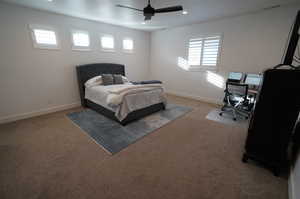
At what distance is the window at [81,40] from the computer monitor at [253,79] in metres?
4.82

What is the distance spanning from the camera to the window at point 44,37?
3.19 metres

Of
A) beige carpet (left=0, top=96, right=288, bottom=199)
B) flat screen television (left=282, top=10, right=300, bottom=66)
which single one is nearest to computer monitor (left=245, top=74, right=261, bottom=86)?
beige carpet (left=0, top=96, right=288, bottom=199)

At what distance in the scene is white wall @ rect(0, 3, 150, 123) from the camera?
9.66 ft

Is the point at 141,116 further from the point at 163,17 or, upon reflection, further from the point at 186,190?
the point at 163,17

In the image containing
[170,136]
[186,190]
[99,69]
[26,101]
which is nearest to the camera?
[186,190]

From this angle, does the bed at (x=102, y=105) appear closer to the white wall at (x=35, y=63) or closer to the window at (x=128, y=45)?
the white wall at (x=35, y=63)

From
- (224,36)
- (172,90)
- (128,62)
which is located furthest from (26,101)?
(224,36)

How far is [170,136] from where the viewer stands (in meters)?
2.59

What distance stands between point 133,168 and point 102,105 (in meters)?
1.97

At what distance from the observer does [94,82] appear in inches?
152

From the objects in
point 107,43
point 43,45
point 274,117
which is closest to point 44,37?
point 43,45

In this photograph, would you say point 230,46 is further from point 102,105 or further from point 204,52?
point 102,105

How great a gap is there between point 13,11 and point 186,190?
4.76 metres

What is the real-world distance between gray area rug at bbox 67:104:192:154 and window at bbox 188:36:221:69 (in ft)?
6.42
